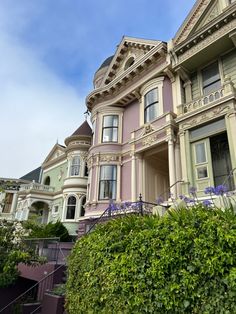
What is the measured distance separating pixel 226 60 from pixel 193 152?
456cm

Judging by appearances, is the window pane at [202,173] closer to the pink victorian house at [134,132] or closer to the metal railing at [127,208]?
the pink victorian house at [134,132]

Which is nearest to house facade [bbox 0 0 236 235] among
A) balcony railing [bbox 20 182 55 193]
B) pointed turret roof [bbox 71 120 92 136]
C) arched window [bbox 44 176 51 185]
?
pointed turret roof [bbox 71 120 92 136]

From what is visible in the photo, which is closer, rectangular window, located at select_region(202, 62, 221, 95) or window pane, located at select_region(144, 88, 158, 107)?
rectangular window, located at select_region(202, 62, 221, 95)

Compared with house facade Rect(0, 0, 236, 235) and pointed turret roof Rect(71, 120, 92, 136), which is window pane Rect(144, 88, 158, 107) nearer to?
house facade Rect(0, 0, 236, 235)

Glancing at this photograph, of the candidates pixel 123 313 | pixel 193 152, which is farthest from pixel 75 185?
pixel 123 313

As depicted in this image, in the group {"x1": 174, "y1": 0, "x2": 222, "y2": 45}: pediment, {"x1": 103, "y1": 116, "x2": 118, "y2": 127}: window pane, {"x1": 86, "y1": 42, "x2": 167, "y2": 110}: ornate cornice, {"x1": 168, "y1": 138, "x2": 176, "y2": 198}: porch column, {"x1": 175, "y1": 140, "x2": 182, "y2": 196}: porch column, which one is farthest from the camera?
{"x1": 103, "y1": 116, "x2": 118, "y2": 127}: window pane

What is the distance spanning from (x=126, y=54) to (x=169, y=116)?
7.51 meters

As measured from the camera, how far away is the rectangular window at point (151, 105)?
12.7 m

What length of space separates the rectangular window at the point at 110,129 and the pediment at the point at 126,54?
3229mm

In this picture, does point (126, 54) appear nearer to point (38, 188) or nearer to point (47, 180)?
point (38, 188)

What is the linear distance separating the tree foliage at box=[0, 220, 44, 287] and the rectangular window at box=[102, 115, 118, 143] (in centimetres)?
781

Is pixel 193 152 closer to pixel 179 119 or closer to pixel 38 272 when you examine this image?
pixel 179 119

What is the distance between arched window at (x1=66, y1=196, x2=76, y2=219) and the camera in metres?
20.0

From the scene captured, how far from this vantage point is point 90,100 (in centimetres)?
1681
